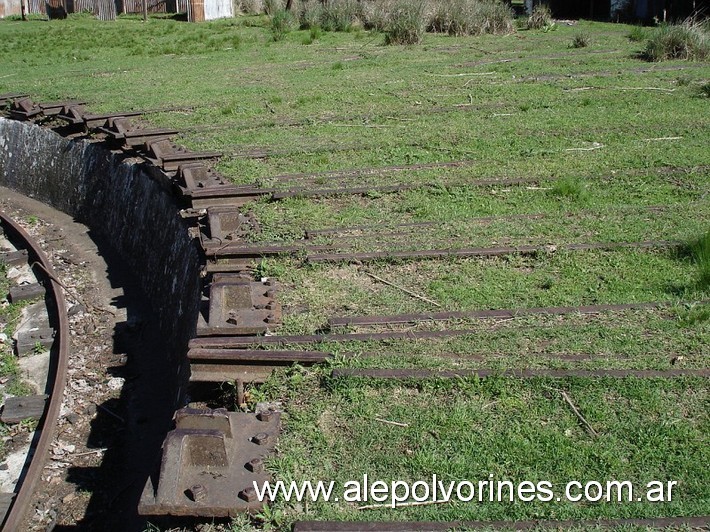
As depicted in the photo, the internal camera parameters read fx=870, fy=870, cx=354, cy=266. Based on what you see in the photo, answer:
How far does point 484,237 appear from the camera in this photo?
7090 millimetres

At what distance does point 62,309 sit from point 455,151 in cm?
449

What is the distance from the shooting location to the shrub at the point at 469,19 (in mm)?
21000

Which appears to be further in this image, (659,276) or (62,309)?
(62,309)

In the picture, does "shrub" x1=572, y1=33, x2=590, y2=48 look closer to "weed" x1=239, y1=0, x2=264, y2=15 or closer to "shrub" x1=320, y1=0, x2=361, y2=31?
"shrub" x1=320, y1=0, x2=361, y2=31

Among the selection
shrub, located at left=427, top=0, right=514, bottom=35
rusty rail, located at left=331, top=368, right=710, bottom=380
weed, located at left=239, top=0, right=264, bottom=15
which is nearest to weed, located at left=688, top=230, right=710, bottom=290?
rusty rail, located at left=331, top=368, right=710, bottom=380

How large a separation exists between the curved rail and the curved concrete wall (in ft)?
2.88

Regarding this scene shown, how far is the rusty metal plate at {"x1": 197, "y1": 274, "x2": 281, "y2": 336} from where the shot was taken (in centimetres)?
552

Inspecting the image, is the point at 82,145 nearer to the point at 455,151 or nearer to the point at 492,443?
the point at 455,151

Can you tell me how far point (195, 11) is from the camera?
31.1m

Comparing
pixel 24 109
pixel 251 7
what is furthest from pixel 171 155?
pixel 251 7

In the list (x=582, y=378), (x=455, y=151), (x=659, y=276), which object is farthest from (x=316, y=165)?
(x=582, y=378)

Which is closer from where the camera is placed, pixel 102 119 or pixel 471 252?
pixel 471 252

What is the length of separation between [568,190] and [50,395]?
492cm

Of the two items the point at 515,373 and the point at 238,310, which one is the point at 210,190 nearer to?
the point at 238,310
